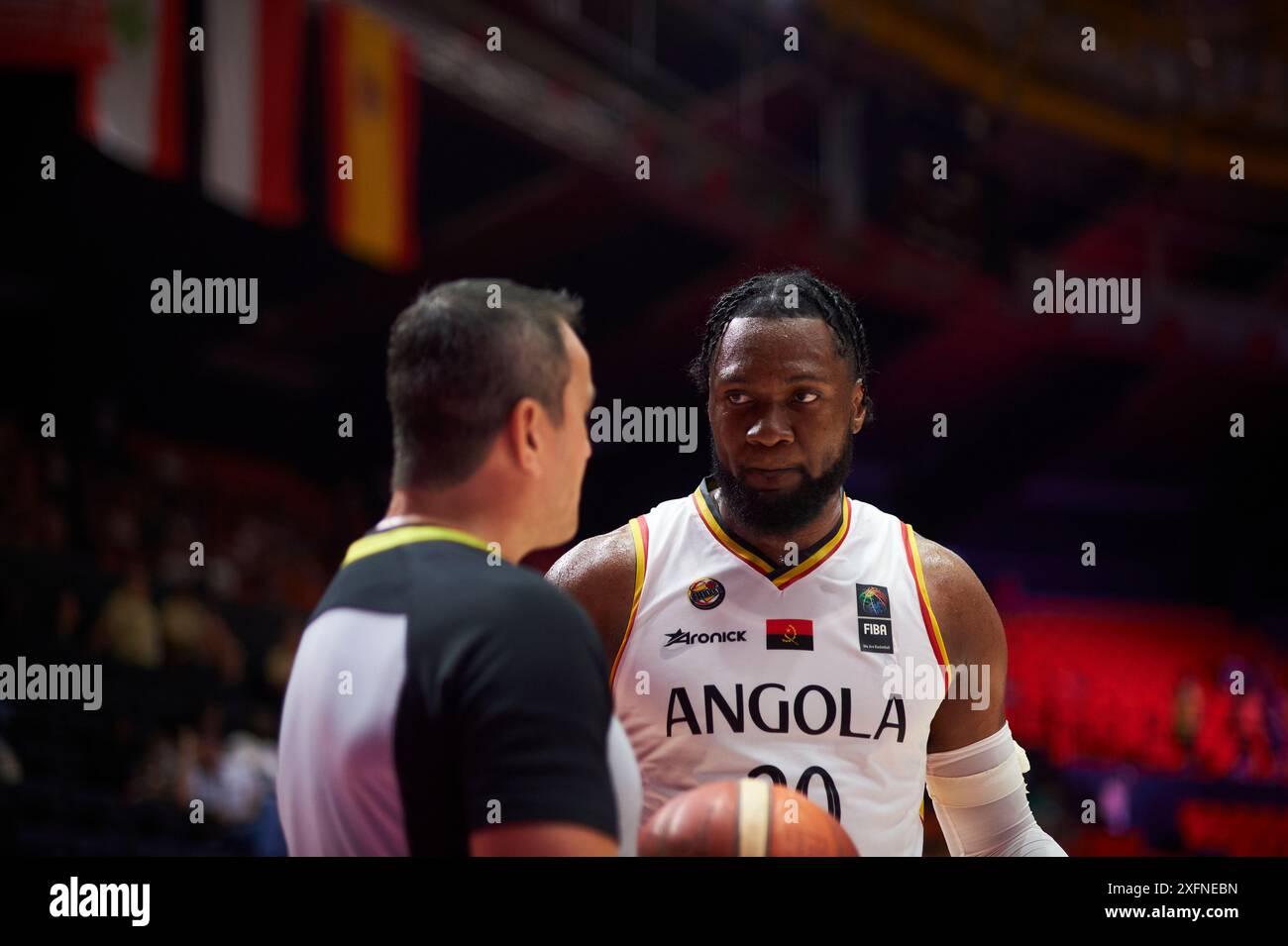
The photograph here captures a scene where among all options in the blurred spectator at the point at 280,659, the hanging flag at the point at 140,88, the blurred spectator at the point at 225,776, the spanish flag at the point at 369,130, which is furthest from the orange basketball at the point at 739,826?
the blurred spectator at the point at 280,659

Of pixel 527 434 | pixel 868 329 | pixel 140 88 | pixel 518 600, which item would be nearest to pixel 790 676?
pixel 527 434

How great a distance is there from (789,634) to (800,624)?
0.03 m

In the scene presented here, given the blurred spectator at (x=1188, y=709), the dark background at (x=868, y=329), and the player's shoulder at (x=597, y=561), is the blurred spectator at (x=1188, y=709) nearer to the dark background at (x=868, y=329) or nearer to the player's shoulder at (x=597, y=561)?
the dark background at (x=868, y=329)

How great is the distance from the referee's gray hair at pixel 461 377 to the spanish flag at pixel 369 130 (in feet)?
19.0

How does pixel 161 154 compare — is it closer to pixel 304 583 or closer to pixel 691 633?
pixel 304 583

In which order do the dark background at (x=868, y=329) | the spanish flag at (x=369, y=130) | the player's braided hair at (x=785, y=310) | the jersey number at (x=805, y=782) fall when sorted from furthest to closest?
the dark background at (x=868, y=329) < the spanish flag at (x=369, y=130) < the player's braided hair at (x=785, y=310) < the jersey number at (x=805, y=782)

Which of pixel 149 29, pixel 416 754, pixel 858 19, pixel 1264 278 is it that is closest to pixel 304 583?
pixel 149 29

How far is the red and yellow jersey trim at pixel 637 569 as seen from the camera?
292 cm

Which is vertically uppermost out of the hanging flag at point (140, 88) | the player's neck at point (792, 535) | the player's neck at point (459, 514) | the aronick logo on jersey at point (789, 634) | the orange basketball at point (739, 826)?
the hanging flag at point (140, 88)

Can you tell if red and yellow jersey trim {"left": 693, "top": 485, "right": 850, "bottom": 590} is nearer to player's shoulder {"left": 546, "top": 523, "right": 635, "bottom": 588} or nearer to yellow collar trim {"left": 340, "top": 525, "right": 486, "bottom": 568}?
player's shoulder {"left": 546, "top": 523, "right": 635, "bottom": 588}

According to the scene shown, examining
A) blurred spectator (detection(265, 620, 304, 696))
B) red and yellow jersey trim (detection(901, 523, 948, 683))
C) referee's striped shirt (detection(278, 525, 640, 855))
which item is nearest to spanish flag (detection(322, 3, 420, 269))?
blurred spectator (detection(265, 620, 304, 696))

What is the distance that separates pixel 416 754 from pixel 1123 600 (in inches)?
457

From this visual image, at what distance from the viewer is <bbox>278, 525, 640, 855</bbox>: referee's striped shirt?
165cm
